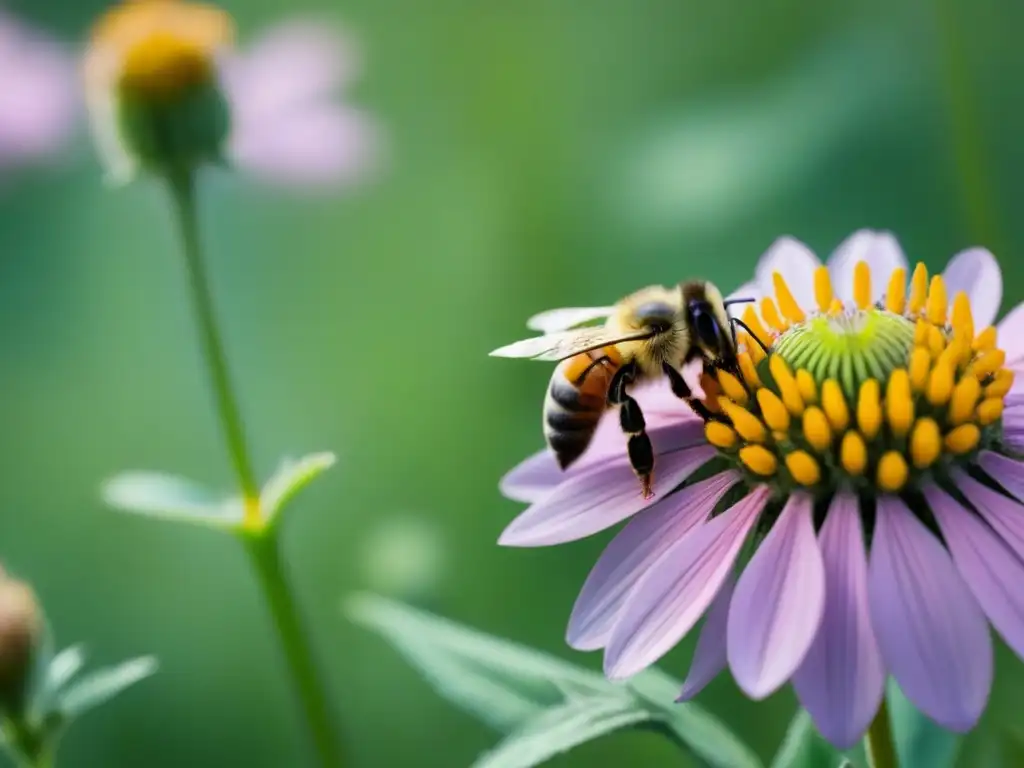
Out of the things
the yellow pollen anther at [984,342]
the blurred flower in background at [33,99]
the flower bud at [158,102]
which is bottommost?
the yellow pollen anther at [984,342]

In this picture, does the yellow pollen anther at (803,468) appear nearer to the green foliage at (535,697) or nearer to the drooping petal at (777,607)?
the drooping petal at (777,607)

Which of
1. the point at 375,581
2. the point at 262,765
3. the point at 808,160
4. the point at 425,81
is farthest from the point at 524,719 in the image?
the point at 425,81

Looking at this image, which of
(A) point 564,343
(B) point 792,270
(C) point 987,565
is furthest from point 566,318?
(C) point 987,565

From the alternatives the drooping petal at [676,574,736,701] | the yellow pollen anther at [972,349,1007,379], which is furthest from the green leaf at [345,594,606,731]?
the yellow pollen anther at [972,349,1007,379]

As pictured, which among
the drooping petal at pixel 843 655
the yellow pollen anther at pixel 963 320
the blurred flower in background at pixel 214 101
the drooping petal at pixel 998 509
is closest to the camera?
the drooping petal at pixel 843 655

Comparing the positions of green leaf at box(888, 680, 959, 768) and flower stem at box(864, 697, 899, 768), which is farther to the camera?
Answer: green leaf at box(888, 680, 959, 768)

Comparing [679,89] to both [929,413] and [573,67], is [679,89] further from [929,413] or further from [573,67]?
[929,413]

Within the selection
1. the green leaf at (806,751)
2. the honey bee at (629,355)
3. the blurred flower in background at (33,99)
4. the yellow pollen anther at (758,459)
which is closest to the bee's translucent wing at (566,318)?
the honey bee at (629,355)

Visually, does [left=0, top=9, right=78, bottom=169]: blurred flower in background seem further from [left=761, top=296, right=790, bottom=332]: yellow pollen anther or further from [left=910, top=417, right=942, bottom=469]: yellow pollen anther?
[left=910, top=417, right=942, bottom=469]: yellow pollen anther
